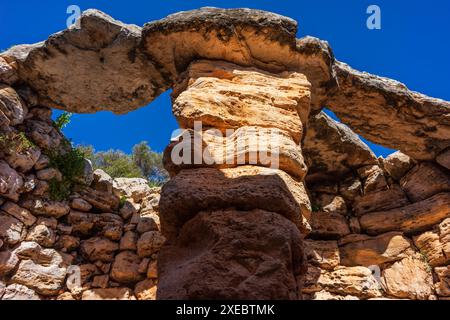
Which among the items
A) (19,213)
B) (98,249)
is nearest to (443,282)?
(98,249)

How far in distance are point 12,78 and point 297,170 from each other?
5.11m

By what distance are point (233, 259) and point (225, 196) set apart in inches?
22.5

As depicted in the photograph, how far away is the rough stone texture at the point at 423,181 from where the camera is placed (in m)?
6.96

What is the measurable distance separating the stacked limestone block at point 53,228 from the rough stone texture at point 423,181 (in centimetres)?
486

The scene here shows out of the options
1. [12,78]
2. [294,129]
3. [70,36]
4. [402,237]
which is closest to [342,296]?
[402,237]

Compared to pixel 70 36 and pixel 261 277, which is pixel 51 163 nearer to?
pixel 70 36

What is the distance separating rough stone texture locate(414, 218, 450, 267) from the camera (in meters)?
6.42

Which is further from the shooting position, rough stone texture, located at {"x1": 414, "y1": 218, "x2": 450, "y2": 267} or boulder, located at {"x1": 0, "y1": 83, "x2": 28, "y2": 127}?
rough stone texture, located at {"x1": 414, "y1": 218, "x2": 450, "y2": 267}

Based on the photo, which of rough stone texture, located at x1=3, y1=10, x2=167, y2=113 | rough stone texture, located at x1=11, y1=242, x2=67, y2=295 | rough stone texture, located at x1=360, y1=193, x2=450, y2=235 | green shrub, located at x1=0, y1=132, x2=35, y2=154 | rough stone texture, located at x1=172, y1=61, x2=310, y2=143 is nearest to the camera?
rough stone texture, located at x1=172, y1=61, x2=310, y2=143

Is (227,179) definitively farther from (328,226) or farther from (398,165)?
(398,165)

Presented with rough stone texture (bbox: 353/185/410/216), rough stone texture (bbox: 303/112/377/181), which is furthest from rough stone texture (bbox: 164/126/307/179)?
rough stone texture (bbox: 353/185/410/216)

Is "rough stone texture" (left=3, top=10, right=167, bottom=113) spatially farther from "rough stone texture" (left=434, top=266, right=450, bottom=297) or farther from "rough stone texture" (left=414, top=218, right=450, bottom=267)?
"rough stone texture" (left=434, top=266, right=450, bottom=297)

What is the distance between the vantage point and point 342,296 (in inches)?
255
